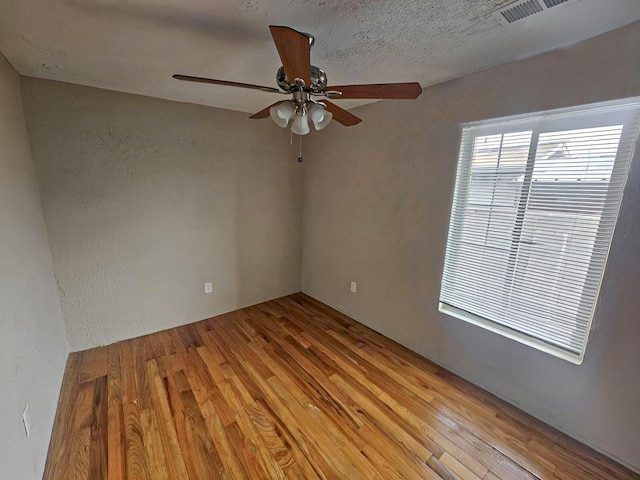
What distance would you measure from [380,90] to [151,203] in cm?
226

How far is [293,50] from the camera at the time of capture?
102 centimetres

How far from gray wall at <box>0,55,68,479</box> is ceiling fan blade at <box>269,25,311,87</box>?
5.19 feet

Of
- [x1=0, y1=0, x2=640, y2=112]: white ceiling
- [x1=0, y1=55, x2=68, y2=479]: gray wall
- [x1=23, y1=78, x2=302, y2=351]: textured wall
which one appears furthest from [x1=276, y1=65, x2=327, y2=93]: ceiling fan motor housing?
[x1=23, y1=78, x2=302, y2=351]: textured wall

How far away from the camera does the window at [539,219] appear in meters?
1.47

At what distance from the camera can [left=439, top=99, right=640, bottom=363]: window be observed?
147cm

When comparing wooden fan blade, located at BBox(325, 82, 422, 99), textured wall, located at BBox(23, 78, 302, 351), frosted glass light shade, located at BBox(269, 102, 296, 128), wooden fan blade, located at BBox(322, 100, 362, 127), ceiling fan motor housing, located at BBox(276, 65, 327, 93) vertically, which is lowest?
textured wall, located at BBox(23, 78, 302, 351)

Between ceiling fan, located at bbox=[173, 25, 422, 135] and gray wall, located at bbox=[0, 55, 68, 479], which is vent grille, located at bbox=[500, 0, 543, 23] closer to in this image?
ceiling fan, located at bbox=[173, 25, 422, 135]

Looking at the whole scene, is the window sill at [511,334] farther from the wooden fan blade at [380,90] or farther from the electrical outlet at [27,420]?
the electrical outlet at [27,420]

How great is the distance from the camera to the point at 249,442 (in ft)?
5.11

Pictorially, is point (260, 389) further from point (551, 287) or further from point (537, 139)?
point (537, 139)

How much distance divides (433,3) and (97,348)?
3453 mm

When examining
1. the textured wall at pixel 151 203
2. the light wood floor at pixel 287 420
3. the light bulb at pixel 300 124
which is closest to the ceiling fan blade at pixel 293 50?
the light bulb at pixel 300 124

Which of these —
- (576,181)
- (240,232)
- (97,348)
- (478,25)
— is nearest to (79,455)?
(97,348)

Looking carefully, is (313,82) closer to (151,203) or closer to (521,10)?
(521,10)
